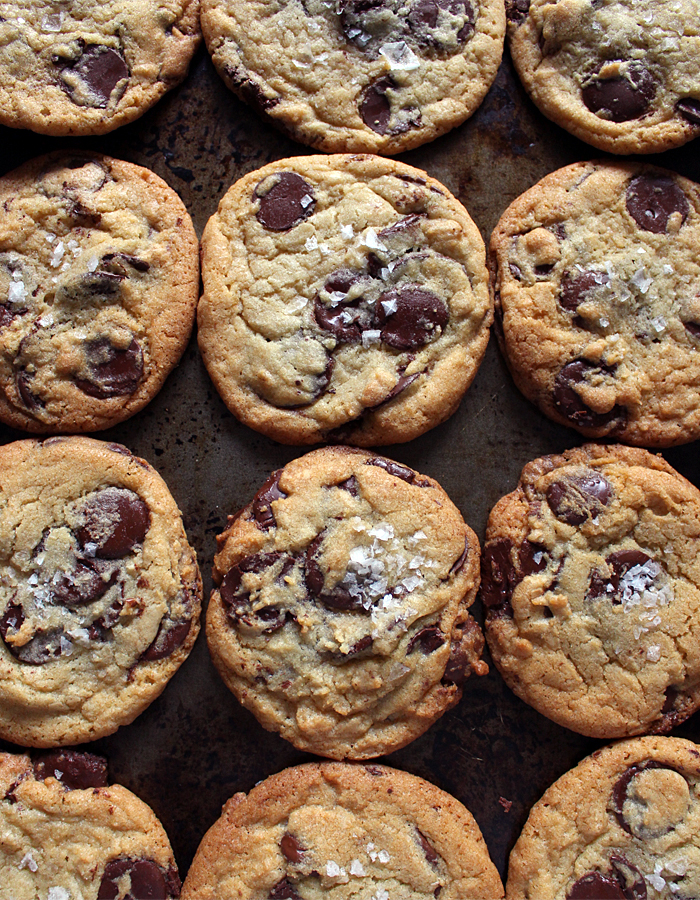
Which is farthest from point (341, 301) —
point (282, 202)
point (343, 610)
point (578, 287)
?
point (343, 610)

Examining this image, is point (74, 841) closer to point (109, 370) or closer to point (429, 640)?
point (429, 640)

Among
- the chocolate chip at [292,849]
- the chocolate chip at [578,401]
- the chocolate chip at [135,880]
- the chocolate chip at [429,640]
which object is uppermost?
the chocolate chip at [578,401]

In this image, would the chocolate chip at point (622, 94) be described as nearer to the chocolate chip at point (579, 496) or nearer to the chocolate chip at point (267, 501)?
the chocolate chip at point (579, 496)

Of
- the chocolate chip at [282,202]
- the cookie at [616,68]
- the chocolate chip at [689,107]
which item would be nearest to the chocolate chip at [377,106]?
the chocolate chip at [282,202]

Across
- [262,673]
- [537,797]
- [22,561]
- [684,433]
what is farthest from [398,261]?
[537,797]

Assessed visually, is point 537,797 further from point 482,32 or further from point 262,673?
point 482,32
